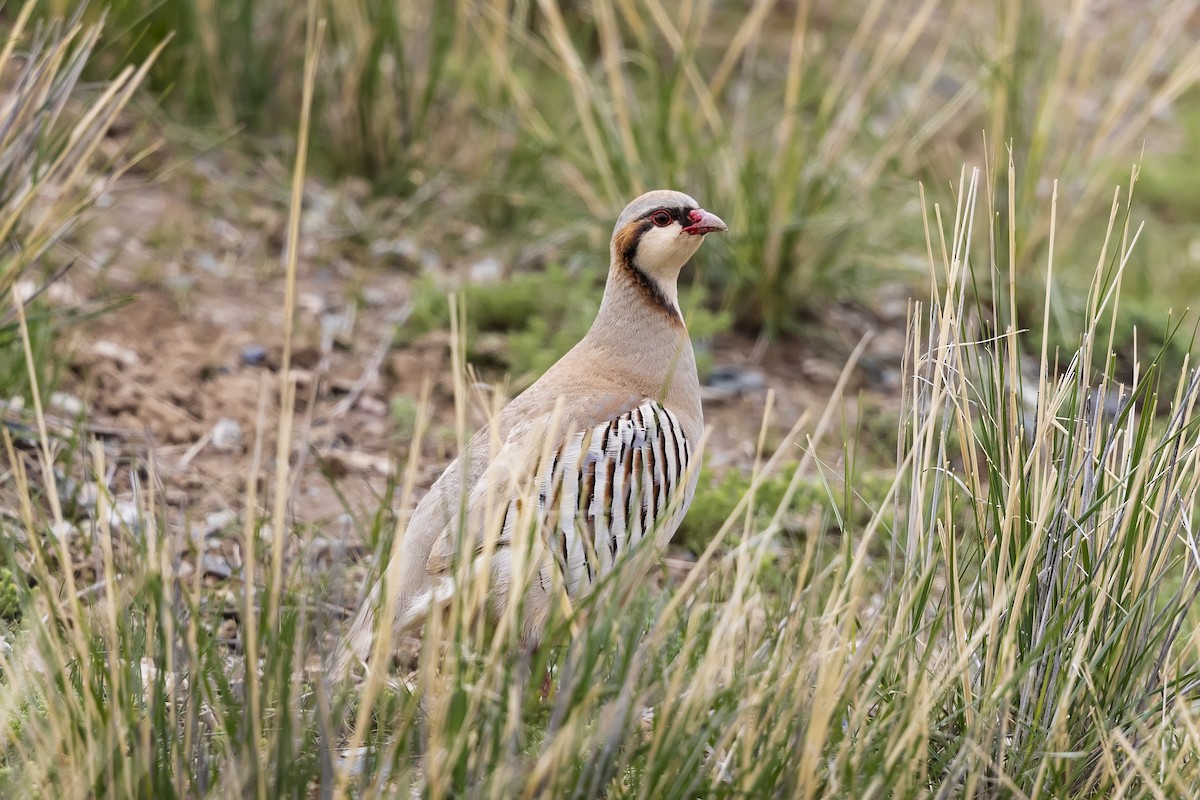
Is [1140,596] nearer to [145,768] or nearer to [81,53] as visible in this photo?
[145,768]

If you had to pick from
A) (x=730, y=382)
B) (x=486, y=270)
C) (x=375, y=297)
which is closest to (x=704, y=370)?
(x=730, y=382)

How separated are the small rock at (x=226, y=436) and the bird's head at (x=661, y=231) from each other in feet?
5.05

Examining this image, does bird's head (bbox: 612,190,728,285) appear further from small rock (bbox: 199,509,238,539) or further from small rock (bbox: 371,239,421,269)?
small rock (bbox: 371,239,421,269)

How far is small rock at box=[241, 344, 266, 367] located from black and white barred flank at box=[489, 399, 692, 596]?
2.08 meters

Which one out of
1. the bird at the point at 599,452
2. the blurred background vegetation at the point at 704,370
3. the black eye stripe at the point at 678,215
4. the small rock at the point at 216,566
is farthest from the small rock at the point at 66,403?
the black eye stripe at the point at 678,215

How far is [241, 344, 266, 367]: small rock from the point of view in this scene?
511cm

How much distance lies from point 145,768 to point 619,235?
208 centimetres

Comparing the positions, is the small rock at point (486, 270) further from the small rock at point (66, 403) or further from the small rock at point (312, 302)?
the small rock at point (66, 403)

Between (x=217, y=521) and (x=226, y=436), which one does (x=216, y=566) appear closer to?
(x=217, y=521)

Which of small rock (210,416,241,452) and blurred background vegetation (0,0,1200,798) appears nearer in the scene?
blurred background vegetation (0,0,1200,798)

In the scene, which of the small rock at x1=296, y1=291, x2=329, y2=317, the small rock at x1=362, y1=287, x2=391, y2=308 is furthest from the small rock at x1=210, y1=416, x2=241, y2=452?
the small rock at x1=362, y1=287, x2=391, y2=308

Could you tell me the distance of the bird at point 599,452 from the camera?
308 centimetres

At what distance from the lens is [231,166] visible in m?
6.32

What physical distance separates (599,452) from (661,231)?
2.28ft
